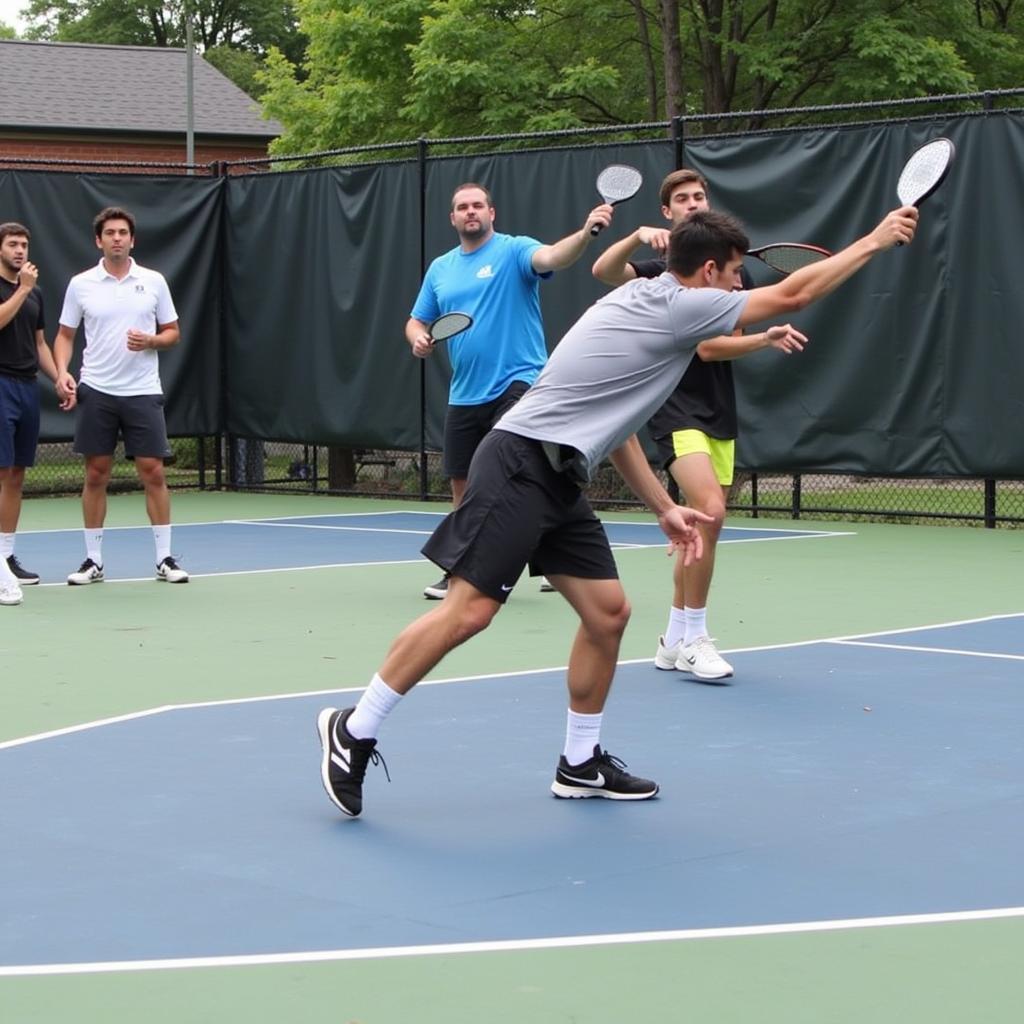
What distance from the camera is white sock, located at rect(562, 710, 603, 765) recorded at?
5113 mm

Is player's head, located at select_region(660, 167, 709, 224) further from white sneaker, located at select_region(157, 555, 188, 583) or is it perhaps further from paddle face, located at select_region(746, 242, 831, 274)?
white sneaker, located at select_region(157, 555, 188, 583)

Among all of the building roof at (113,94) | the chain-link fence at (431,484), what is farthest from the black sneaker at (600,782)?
the building roof at (113,94)

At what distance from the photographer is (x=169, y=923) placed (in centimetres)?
397

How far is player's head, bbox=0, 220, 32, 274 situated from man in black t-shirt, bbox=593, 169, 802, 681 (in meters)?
3.80

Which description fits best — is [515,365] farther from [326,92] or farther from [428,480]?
[326,92]

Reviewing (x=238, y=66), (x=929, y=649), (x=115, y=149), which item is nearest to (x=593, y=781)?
(x=929, y=649)

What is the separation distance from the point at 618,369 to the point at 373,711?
3.53ft

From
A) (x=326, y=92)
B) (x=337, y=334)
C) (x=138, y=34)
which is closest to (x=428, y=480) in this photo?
(x=337, y=334)

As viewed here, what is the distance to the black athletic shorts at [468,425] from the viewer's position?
29.0 ft

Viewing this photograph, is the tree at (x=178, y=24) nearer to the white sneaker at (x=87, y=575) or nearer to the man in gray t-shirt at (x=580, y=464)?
the white sneaker at (x=87, y=575)

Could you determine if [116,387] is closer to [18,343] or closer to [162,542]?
[18,343]

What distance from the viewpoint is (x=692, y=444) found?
22.8ft

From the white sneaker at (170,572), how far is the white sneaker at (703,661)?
3.68 m

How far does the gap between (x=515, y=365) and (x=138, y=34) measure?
47.4m
